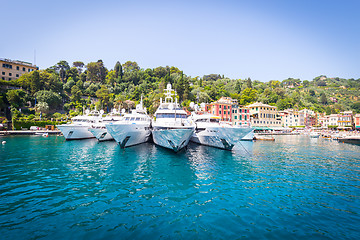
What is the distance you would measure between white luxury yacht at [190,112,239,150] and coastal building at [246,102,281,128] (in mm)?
55973

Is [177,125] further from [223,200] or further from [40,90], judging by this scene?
[40,90]

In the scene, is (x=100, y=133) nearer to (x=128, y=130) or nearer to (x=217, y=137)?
(x=128, y=130)

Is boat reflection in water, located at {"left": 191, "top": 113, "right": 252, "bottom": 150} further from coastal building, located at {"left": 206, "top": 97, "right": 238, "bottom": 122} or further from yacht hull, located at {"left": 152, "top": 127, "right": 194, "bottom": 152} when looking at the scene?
coastal building, located at {"left": 206, "top": 97, "right": 238, "bottom": 122}

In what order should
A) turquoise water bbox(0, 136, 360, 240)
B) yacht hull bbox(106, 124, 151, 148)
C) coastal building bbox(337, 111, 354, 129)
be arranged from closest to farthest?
turquoise water bbox(0, 136, 360, 240), yacht hull bbox(106, 124, 151, 148), coastal building bbox(337, 111, 354, 129)

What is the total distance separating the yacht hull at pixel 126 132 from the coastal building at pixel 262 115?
209 feet

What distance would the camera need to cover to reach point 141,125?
2417 centimetres

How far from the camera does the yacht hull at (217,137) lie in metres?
21.8

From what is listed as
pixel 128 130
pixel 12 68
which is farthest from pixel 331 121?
pixel 12 68

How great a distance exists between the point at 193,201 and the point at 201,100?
219 ft

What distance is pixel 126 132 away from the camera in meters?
21.8

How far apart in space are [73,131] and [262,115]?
72.2 meters

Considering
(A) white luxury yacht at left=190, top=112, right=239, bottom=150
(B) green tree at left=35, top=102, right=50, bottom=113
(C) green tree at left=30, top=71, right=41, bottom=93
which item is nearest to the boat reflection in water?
(A) white luxury yacht at left=190, top=112, right=239, bottom=150

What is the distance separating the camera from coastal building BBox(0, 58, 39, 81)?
59688 millimetres

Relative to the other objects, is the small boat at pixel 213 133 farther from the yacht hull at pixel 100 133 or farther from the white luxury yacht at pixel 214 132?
the yacht hull at pixel 100 133
